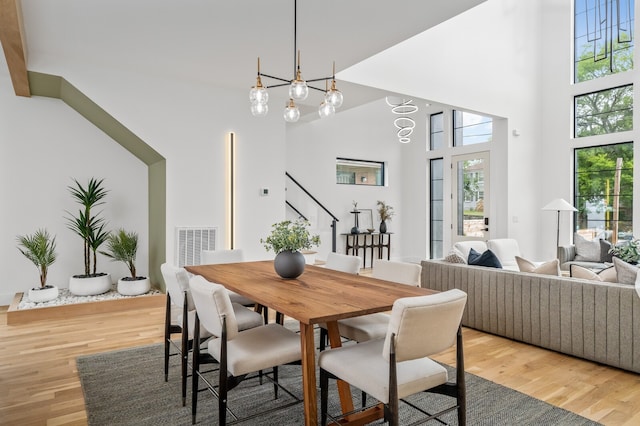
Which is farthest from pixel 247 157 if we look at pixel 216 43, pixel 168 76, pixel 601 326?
pixel 601 326

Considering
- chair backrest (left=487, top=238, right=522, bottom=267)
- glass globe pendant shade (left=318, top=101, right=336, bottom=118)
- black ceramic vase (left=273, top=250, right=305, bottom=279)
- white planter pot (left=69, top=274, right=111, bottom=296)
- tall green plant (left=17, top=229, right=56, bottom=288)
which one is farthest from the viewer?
chair backrest (left=487, top=238, right=522, bottom=267)

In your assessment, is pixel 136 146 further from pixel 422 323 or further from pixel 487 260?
pixel 422 323

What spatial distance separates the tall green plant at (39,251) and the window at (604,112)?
8.30 meters

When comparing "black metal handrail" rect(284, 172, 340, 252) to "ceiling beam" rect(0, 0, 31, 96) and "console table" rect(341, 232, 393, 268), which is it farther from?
"ceiling beam" rect(0, 0, 31, 96)

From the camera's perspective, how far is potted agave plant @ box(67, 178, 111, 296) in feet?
16.1

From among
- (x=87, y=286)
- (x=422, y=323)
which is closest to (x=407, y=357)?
(x=422, y=323)

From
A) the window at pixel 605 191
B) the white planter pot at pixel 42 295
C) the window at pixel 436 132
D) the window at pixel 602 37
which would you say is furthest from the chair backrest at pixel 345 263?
the window at pixel 602 37

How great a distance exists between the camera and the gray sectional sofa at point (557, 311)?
3000 mm

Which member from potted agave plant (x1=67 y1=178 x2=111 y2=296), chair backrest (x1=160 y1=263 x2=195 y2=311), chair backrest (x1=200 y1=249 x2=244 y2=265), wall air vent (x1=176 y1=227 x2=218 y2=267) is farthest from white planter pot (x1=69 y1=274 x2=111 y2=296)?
chair backrest (x1=160 y1=263 x2=195 y2=311)

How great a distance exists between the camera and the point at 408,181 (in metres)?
9.08

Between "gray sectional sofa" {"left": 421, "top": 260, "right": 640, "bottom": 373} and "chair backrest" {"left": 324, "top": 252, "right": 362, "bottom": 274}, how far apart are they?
1.38m

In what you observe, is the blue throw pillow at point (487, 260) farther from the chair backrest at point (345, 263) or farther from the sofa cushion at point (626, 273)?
the chair backrest at point (345, 263)

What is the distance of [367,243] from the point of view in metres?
8.28

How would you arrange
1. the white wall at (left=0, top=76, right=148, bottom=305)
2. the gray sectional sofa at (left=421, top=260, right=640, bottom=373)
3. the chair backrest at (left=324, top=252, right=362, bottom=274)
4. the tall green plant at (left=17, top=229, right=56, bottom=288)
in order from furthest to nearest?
the white wall at (left=0, top=76, right=148, bottom=305)
the tall green plant at (left=17, top=229, right=56, bottom=288)
the chair backrest at (left=324, top=252, right=362, bottom=274)
the gray sectional sofa at (left=421, top=260, right=640, bottom=373)
